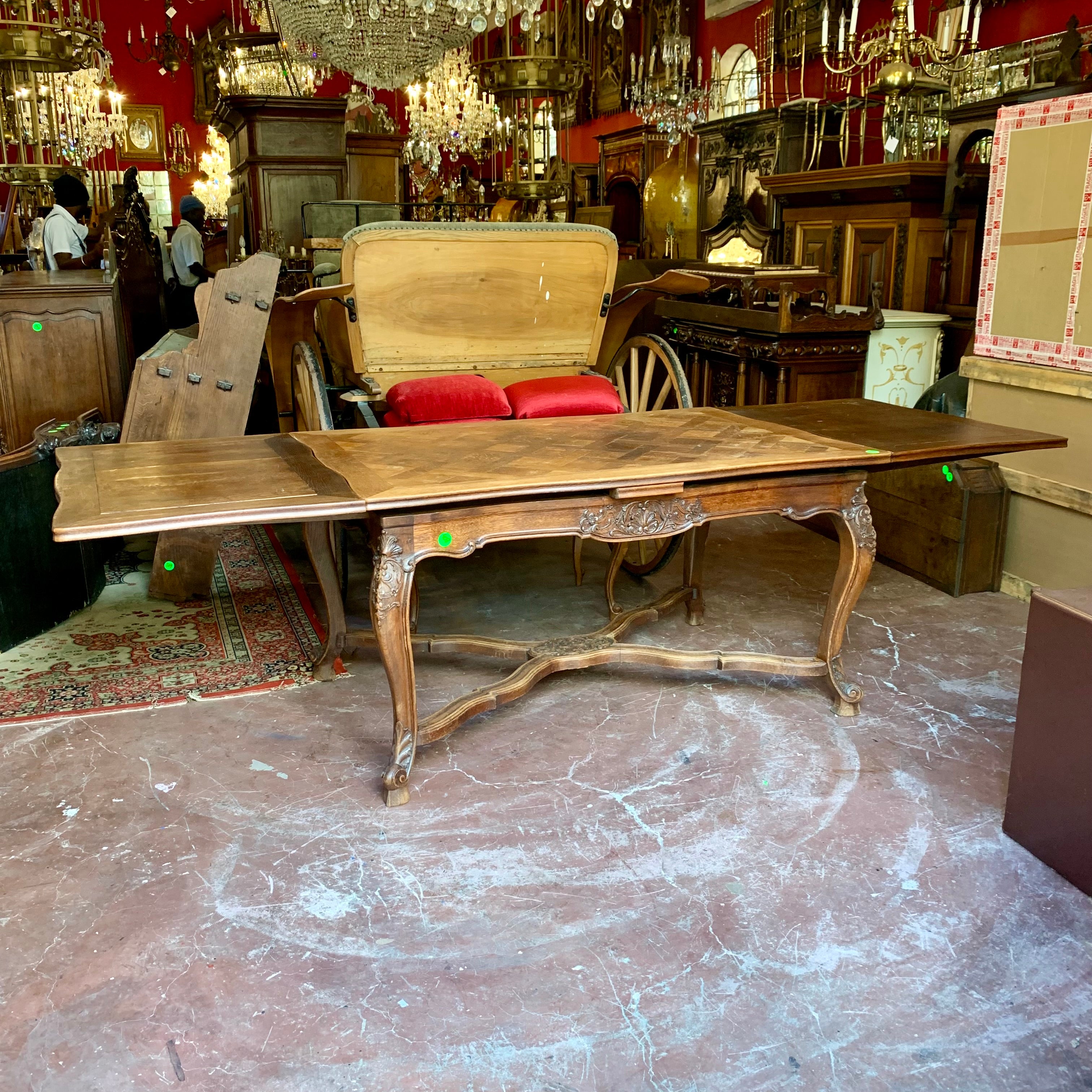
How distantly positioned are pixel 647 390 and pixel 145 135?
49.5 feet

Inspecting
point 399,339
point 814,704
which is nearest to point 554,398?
point 399,339

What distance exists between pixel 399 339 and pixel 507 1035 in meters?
2.62

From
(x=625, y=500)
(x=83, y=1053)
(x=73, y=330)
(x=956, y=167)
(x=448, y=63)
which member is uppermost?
(x=448, y=63)

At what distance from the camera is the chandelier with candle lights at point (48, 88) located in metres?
9.41

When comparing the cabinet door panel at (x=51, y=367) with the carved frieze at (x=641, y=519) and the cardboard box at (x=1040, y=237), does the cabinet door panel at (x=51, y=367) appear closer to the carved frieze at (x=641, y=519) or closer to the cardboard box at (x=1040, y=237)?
the carved frieze at (x=641, y=519)

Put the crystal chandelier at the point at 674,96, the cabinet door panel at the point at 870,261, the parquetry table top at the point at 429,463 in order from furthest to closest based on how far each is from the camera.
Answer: the crystal chandelier at the point at 674,96 < the cabinet door panel at the point at 870,261 < the parquetry table top at the point at 429,463

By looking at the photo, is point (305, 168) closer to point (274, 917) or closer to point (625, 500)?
point (625, 500)

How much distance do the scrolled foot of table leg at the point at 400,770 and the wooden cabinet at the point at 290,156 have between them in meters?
6.72

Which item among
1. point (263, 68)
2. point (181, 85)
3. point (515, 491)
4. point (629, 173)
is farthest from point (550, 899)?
point (181, 85)

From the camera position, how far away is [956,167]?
19.3 ft

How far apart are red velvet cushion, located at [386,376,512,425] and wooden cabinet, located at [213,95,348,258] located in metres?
5.38

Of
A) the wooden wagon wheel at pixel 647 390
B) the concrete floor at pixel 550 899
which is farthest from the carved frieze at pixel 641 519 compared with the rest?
the wooden wagon wheel at pixel 647 390

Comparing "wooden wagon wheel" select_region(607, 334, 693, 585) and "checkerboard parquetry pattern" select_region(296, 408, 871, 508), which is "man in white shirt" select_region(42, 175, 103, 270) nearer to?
"wooden wagon wheel" select_region(607, 334, 693, 585)

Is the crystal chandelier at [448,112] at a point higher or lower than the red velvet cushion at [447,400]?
higher
